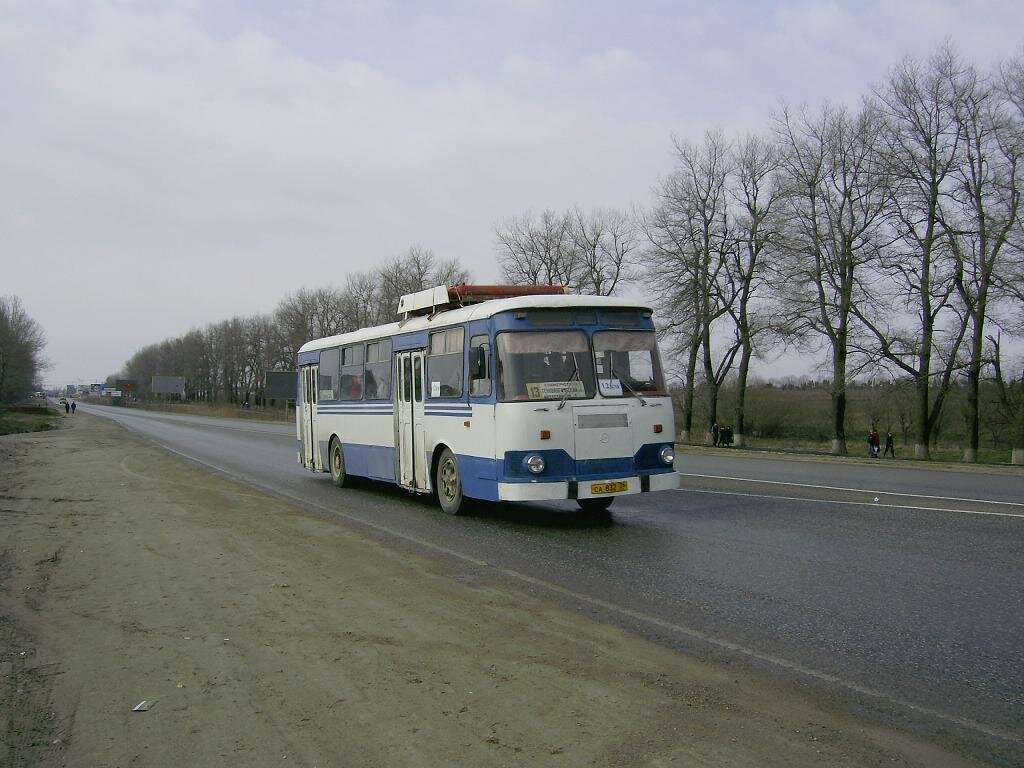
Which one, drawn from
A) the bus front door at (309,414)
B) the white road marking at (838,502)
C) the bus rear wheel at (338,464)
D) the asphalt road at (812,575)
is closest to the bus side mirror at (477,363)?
the asphalt road at (812,575)

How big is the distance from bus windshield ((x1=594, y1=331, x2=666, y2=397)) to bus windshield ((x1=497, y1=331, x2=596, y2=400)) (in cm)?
19

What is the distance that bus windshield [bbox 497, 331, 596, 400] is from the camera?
34.8 ft

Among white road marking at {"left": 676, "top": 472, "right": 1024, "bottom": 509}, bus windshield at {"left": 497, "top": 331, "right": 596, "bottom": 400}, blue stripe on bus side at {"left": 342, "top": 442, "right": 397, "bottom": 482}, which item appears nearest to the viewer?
bus windshield at {"left": 497, "top": 331, "right": 596, "bottom": 400}

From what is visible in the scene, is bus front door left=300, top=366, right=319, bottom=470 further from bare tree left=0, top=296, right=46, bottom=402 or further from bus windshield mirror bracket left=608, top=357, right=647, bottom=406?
bare tree left=0, top=296, right=46, bottom=402

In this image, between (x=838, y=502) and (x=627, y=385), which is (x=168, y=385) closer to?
(x=627, y=385)

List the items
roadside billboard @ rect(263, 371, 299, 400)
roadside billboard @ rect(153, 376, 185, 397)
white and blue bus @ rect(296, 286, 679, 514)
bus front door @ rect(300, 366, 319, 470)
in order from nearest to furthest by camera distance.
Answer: white and blue bus @ rect(296, 286, 679, 514) → bus front door @ rect(300, 366, 319, 470) → roadside billboard @ rect(263, 371, 299, 400) → roadside billboard @ rect(153, 376, 185, 397)

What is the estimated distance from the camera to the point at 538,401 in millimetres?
10500

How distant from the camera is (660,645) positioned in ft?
18.4

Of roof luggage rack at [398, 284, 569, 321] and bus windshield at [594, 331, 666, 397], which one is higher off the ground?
roof luggage rack at [398, 284, 569, 321]

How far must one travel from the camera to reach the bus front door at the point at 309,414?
60.3ft

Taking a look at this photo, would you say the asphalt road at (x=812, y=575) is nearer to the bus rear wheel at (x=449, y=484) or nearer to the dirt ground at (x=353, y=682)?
the bus rear wheel at (x=449, y=484)

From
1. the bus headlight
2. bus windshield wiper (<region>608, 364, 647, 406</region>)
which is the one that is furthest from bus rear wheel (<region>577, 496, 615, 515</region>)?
the bus headlight

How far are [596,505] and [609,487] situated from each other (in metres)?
1.96

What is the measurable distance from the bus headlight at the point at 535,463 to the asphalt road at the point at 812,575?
85 cm
